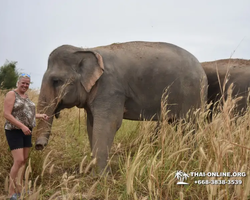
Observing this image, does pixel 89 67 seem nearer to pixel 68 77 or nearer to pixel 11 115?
pixel 68 77

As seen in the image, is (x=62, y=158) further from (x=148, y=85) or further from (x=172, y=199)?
(x=172, y=199)

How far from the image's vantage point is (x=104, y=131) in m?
3.62

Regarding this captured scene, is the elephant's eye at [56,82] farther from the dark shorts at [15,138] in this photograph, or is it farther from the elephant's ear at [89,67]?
the dark shorts at [15,138]

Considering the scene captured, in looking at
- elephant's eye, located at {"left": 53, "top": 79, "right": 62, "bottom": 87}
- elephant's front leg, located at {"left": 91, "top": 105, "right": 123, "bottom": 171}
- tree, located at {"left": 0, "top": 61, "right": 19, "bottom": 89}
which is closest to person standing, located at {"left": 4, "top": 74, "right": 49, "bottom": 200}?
elephant's eye, located at {"left": 53, "top": 79, "right": 62, "bottom": 87}

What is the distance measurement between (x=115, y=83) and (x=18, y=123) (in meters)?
1.50

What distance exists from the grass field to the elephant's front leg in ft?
0.48

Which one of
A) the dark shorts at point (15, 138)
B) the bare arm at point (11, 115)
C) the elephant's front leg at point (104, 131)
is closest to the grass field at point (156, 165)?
the elephant's front leg at point (104, 131)

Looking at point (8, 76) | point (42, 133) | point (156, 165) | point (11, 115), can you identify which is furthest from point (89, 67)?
point (8, 76)

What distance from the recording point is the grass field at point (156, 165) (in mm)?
1782

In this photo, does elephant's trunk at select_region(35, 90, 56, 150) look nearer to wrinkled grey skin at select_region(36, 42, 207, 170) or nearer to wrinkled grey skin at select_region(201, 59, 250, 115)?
wrinkled grey skin at select_region(36, 42, 207, 170)

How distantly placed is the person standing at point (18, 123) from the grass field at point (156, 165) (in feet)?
0.74

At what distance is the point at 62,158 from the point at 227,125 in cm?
271

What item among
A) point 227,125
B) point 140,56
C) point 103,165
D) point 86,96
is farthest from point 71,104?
point 227,125

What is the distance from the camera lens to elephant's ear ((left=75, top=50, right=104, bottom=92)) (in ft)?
12.3
